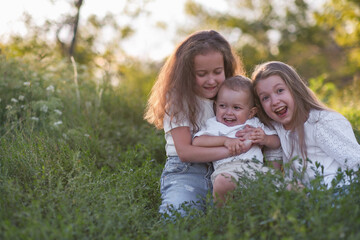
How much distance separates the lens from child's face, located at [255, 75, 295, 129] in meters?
3.02

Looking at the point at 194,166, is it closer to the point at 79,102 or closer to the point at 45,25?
the point at 79,102

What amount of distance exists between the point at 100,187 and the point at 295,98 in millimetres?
1708

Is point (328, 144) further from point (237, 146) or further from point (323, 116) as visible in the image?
point (237, 146)

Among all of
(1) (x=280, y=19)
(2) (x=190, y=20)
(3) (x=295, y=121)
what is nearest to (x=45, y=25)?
(3) (x=295, y=121)

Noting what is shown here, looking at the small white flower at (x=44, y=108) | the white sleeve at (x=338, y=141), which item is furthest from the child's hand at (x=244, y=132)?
the small white flower at (x=44, y=108)

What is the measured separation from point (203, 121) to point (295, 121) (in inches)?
31.0

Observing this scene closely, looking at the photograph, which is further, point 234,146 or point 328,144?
point 234,146

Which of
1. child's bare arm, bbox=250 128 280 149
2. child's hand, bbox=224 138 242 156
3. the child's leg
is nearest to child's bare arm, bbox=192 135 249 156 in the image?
child's hand, bbox=224 138 242 156

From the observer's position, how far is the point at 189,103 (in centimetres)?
323

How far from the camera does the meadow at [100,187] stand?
2.02 metres

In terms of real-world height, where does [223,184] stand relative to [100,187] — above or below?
above

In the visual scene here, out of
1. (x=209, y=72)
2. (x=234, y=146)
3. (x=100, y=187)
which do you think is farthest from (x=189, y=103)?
(x=100, y=187)

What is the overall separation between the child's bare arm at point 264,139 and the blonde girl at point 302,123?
6 cm

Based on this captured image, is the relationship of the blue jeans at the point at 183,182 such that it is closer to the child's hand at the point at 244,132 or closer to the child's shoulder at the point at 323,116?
the child's hand at the point at 244,132
